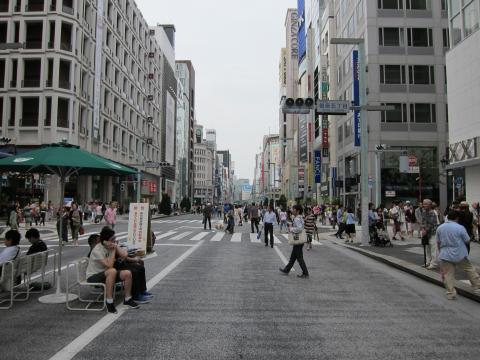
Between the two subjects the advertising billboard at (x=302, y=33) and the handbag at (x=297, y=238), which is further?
the advertising billboard at (x=302, y=33)

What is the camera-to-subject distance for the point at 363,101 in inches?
714

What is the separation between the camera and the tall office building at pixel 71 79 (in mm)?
38750

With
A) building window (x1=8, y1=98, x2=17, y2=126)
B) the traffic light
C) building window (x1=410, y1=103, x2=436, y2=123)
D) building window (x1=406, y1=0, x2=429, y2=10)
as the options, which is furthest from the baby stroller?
building window (x1=8, y1=98, x2=17, y2=126)

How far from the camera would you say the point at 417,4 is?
41.2 meters

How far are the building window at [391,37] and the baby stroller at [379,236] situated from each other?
28.4 meters

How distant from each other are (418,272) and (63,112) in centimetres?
3742

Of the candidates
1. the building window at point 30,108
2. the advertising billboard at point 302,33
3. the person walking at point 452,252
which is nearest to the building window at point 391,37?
the building window at point 30,108

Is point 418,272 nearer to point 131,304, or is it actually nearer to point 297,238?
point 297,238

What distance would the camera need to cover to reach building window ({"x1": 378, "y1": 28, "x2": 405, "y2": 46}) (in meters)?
40.8

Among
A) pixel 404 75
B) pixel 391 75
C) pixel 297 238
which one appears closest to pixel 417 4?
pixel 404 75

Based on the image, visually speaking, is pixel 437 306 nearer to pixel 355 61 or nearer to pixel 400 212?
pixel 400 212

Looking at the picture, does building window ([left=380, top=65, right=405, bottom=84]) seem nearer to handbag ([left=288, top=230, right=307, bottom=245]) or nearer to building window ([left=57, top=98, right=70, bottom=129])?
building window ([left=57, top=98, right=70, bottom=129])

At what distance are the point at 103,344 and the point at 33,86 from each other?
39.7m

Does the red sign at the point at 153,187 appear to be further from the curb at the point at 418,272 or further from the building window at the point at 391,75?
the curb at the point at 418,272
